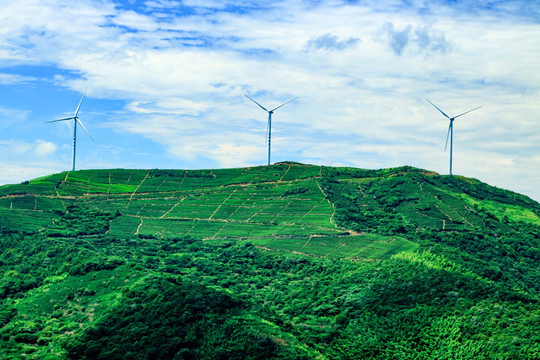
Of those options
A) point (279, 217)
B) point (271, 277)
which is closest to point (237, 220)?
point (279, 217)

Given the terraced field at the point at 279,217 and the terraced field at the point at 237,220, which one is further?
the terraced field at the point at 279,217

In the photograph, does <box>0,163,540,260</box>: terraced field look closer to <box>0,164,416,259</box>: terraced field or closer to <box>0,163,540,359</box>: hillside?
<box>0,164,416,259</box>: terraced field

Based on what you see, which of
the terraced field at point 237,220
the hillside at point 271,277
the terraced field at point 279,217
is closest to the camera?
the hillside at point 271,277

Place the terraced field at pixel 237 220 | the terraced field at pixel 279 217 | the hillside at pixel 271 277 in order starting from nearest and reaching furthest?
the hillside at pixel 271 277 → the terraced field at pixel 237 220 → the terraced field at pixel 279 217

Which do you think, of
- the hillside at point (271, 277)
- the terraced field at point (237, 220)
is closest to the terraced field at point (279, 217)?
the terraced field at point (237, 220)

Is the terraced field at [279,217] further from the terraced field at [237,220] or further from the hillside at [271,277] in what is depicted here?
the hillside at [271,277]

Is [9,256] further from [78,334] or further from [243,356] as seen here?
[243,356]

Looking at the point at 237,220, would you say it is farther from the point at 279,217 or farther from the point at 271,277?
the point at 271,277

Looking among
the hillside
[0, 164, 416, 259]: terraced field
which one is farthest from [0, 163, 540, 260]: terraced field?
the hillside

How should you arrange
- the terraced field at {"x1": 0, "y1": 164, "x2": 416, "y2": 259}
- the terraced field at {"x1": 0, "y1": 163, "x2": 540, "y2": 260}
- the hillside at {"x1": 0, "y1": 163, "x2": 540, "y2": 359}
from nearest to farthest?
the hillside at {"x1": 0, "y1": 163, "x2": 540, "y2": 359} → the terraced field at {"x1": 0, "y1": 164, "x2": 416, "y2": 259} → the terraced field at {"x1": 0, "y1": 163, "x2": 540, "y2": 260}

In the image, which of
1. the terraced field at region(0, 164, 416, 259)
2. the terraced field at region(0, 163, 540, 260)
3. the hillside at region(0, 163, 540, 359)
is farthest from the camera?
the terraced field at region(0, 163, 540, 260)
